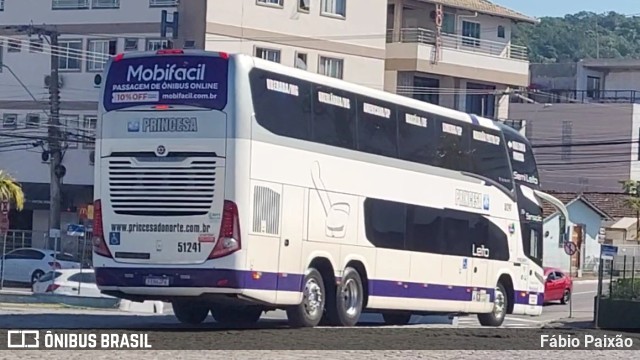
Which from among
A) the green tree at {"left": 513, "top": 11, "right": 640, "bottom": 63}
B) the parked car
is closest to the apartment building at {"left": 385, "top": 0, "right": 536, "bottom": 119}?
the parked car

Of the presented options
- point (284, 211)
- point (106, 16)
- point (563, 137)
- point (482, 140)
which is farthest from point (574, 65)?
point (284, 211)

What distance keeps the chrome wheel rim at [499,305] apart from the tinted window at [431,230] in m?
0.79

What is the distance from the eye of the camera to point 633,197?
71.1 meters

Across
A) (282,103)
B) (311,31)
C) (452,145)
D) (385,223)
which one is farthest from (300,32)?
(282,103)

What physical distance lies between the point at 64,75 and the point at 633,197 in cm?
3149

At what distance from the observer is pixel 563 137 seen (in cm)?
7900

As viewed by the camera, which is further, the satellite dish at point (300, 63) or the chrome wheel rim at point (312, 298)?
the satellite dish at point (300, 63)

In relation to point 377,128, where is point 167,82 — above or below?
above

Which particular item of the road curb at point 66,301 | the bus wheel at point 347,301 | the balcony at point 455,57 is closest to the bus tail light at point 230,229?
the bus wheel at point 347,301

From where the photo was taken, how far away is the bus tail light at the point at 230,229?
19359mm

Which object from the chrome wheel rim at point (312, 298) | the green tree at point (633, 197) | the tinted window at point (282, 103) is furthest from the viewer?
the green tree at point (633, 197)

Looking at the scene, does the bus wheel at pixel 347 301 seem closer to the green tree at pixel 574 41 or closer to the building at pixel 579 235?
the building at pixel 579 235

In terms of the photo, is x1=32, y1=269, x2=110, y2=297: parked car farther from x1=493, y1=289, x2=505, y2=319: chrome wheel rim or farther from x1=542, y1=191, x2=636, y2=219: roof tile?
x1=542, y1=191, x2=636, y2=219: roof tile

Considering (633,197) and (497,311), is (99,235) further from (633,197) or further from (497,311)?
(633,197)
